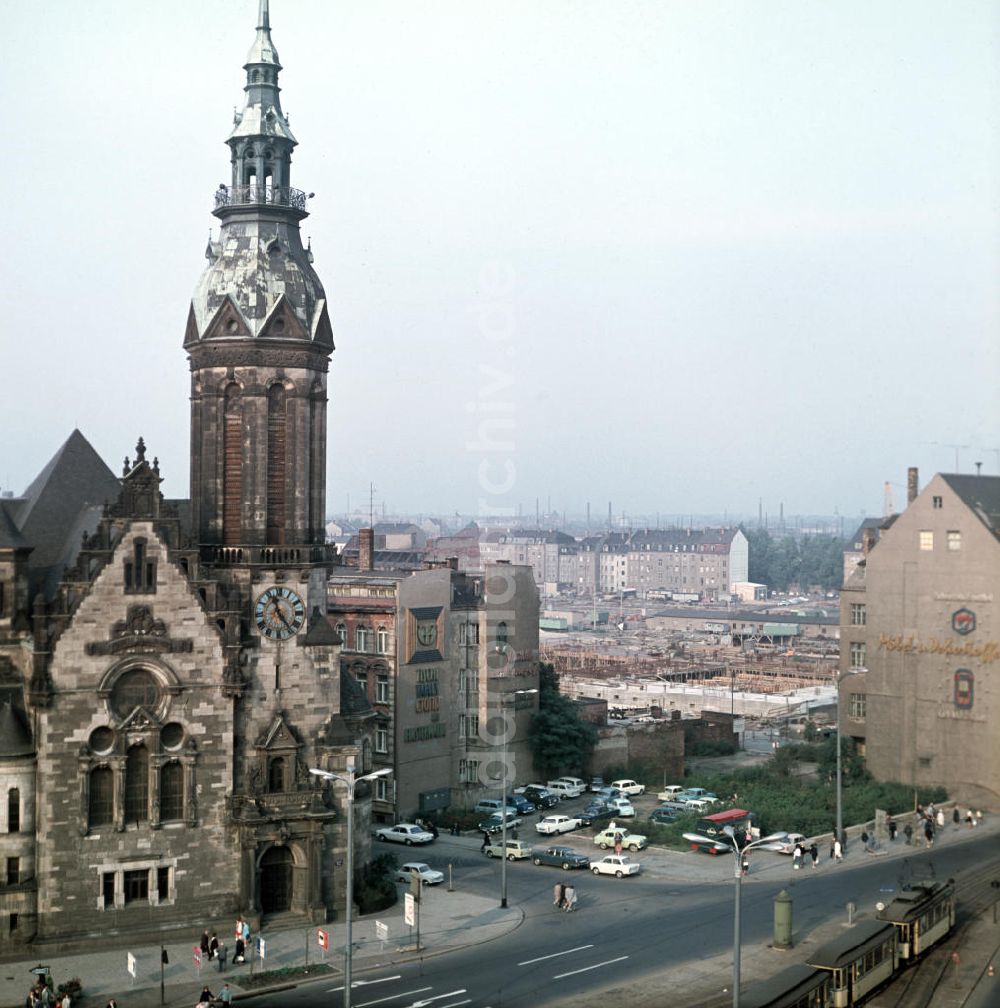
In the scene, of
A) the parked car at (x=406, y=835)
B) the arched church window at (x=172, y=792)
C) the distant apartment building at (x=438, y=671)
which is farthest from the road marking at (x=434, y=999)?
the distant apartment building at (x=438, y=671)

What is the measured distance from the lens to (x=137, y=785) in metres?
53.9

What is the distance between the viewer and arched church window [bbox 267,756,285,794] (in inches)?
2210

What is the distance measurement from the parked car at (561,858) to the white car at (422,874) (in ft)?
19.8

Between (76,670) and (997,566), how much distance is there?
56.3 metres

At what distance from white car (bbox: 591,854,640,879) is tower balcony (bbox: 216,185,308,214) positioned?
110 feet

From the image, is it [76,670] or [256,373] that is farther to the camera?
[256,373]

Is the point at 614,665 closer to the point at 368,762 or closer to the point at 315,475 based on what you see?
the point at 368,762

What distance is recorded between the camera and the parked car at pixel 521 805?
79.4 metres

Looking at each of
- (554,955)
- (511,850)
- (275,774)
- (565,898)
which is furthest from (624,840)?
(275,774)

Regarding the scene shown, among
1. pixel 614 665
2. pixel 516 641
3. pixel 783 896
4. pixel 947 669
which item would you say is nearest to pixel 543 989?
pixel 783 896

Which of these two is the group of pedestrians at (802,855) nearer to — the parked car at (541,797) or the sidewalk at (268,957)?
the sidewalk at (268,957)

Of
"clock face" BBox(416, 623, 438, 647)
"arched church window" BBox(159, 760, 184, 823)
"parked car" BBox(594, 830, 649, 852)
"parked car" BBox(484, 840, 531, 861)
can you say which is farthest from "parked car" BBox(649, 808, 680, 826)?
"arched church window" BBox(159, 760, 184, 823)

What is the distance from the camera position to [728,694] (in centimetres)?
13188

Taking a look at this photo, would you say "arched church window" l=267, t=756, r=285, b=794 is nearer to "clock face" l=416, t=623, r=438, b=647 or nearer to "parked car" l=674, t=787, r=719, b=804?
"clock face" l=416, t=623, r=438, b=647
